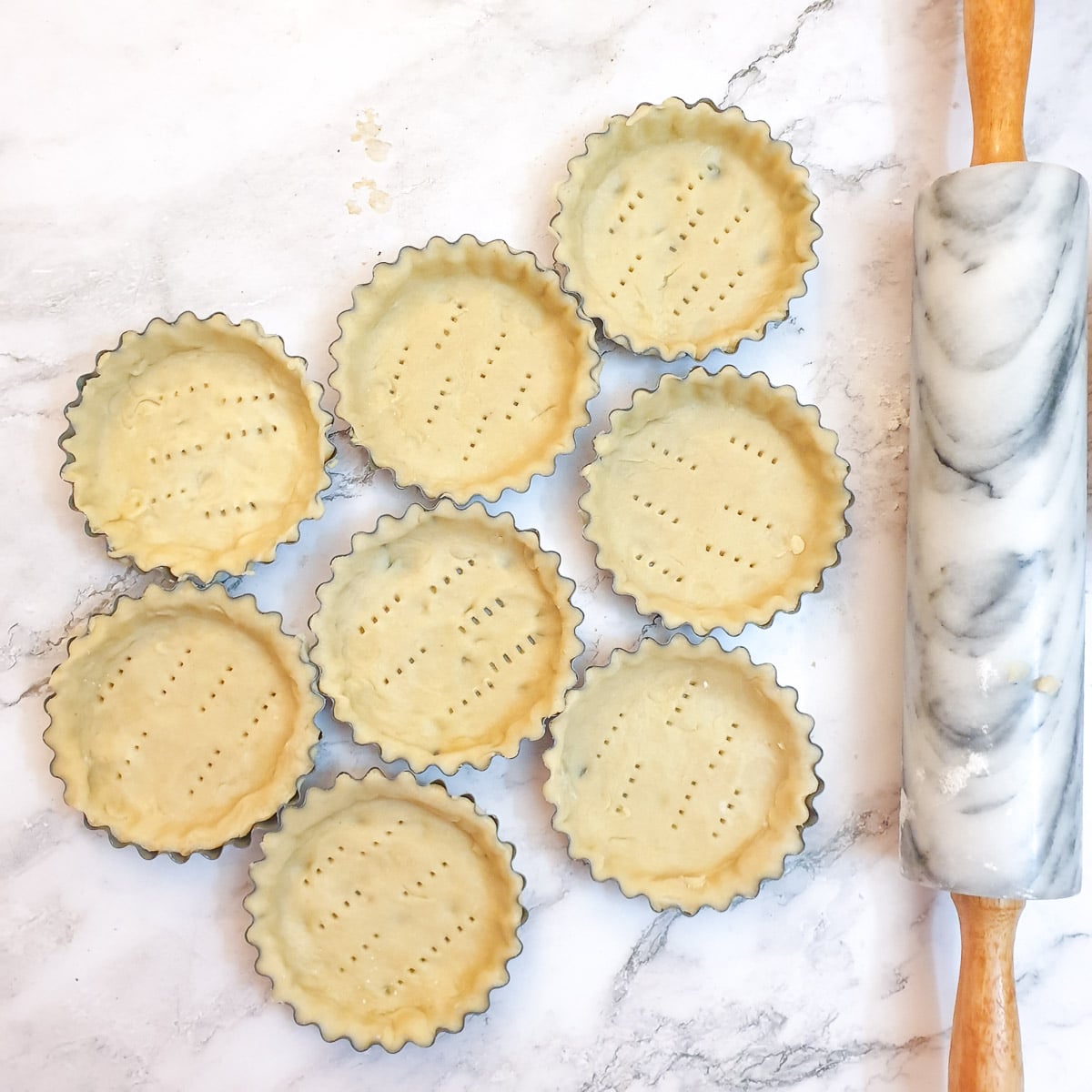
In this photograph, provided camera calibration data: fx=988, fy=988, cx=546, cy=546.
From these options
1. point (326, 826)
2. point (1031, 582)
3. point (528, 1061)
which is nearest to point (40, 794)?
point (326, 826)

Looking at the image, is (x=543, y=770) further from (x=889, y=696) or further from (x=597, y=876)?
(x=889, y=696)

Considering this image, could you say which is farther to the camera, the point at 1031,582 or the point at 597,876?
the point at 597,876

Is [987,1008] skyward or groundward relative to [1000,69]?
groundward

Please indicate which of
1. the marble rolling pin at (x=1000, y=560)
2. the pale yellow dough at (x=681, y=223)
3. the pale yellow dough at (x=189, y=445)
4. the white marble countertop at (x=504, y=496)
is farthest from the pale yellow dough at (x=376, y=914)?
the pale yellow dough at (x=681, y=223)

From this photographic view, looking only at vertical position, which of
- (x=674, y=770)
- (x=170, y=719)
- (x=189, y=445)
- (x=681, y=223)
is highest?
(x=681, y=223)

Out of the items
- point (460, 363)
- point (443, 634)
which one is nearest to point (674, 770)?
point (443, 634)

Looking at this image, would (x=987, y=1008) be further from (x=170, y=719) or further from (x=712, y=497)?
(x=170, y=719)

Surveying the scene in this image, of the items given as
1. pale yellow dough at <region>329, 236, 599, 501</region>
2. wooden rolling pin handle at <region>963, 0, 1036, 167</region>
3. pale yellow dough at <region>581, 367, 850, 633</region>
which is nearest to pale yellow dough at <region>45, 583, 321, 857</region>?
pale yellow dough at <region>329, 236, 599, 501</region>
